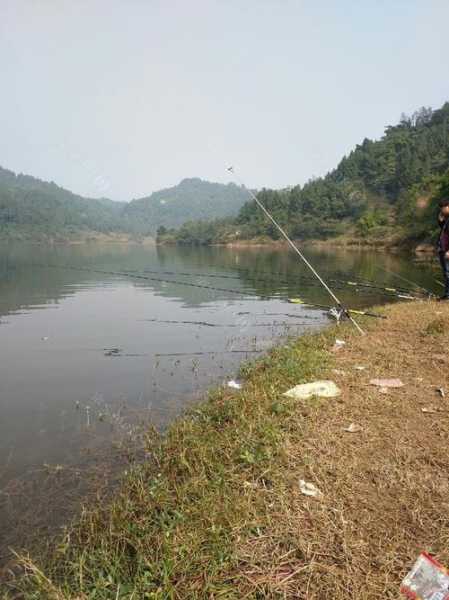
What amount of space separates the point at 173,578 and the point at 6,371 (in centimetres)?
852

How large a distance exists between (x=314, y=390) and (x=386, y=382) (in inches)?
46.6

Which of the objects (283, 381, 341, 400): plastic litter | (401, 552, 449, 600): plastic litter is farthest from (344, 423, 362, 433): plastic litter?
(401, 552, 449, 600): plastic litter

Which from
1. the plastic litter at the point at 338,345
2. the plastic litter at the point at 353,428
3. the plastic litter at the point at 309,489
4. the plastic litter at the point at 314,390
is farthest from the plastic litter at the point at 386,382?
the plastic litter at the point at 309,489

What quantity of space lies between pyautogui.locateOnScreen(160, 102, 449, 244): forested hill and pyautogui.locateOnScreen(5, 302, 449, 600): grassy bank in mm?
74176

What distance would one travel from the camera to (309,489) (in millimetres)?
3600

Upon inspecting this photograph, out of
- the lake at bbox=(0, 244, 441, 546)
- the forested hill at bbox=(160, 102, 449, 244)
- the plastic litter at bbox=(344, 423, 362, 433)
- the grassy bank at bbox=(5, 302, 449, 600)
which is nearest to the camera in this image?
the grassy bank at bbox=(5, 302, 449, 600)

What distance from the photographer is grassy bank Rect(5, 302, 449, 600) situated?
2.73 meters

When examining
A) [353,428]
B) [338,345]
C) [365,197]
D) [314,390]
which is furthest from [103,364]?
[365,197]

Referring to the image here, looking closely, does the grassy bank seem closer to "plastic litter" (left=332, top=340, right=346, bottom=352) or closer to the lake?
the lake

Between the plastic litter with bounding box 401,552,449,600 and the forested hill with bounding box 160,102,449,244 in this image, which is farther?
the forested hill with bounding box 160,102,449,244

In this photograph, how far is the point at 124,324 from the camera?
15023mm

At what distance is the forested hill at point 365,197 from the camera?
312 feet

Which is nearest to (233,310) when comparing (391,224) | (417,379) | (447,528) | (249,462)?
(417,379)

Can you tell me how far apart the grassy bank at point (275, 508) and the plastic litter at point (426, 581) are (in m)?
0.07
